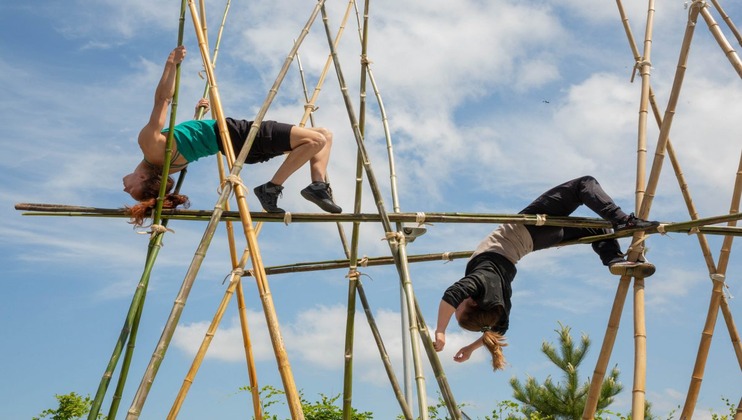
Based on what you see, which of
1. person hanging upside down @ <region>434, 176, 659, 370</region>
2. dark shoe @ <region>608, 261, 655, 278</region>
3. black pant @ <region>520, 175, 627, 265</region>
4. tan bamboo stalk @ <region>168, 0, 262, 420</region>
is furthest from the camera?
tan bamboo stalk @ <region>168, 0, 262, 420</region>

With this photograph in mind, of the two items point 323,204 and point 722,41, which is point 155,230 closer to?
point 323,204

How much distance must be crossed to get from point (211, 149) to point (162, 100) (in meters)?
0.43

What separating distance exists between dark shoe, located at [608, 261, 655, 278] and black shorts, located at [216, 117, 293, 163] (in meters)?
2.06

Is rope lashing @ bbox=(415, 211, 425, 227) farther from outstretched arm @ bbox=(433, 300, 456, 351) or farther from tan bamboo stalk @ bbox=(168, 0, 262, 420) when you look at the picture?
tan bamboo stalk @ bbox=(168, 0, 262, 420)

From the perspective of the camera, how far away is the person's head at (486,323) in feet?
17.3

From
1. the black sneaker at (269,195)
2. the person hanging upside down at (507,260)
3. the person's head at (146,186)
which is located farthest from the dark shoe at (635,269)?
the person's head at (146,186)

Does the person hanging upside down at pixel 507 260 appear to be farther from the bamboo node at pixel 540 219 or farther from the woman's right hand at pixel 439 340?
the bamboo node at pixel 540 219

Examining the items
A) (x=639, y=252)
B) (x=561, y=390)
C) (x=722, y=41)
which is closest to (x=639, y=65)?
(x=722, y=41)

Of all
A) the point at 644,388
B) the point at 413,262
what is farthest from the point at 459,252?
the point at 644,388

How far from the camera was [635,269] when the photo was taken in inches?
198

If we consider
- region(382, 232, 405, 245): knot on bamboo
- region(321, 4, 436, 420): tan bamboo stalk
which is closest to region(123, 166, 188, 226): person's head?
region(321, 4, 436, 420): tan bamboo stalk

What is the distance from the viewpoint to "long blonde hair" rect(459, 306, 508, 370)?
5.27 meters

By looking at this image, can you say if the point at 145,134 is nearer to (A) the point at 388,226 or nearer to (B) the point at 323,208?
(B) the point at 323,208

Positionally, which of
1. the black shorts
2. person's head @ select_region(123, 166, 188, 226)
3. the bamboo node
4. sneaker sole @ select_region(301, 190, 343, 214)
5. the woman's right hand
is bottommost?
the woman's right hand
